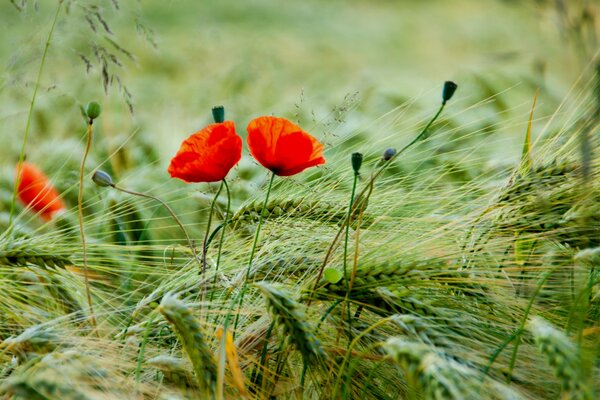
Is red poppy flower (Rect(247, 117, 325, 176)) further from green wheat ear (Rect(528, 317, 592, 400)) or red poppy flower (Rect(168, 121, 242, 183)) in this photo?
green wheat ear (Rect(528, 317, 592, 400))

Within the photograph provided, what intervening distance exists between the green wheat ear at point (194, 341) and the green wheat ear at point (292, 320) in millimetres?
70

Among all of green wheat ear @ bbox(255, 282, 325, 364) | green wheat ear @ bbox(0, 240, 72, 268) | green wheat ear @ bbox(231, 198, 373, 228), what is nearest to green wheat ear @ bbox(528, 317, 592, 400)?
green wheat ear @ bbox(255, 282, 325, 364)

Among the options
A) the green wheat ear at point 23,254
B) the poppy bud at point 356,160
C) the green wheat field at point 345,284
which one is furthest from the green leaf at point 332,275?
the green wheat ear at point 23,254

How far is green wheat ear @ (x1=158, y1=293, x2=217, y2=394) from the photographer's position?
2.09 ft

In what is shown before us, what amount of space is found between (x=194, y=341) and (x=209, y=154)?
20 centimetres

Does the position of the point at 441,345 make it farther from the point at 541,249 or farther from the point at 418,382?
the point at 541,249

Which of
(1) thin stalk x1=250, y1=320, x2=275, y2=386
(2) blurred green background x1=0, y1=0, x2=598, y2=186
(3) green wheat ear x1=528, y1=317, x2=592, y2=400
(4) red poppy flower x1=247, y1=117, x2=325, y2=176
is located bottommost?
(3) green wheat ear x1=528, y1=317, x2=592, y2=400

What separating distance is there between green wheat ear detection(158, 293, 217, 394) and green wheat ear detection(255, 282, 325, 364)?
7 cm

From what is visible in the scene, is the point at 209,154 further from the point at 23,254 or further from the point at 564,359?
the point at 564,359

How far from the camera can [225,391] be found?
704 millimetres

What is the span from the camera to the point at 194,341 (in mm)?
641

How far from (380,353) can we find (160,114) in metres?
1.82

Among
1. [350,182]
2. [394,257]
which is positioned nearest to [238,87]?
[350,182]

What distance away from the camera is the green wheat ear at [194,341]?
2.09 ft
